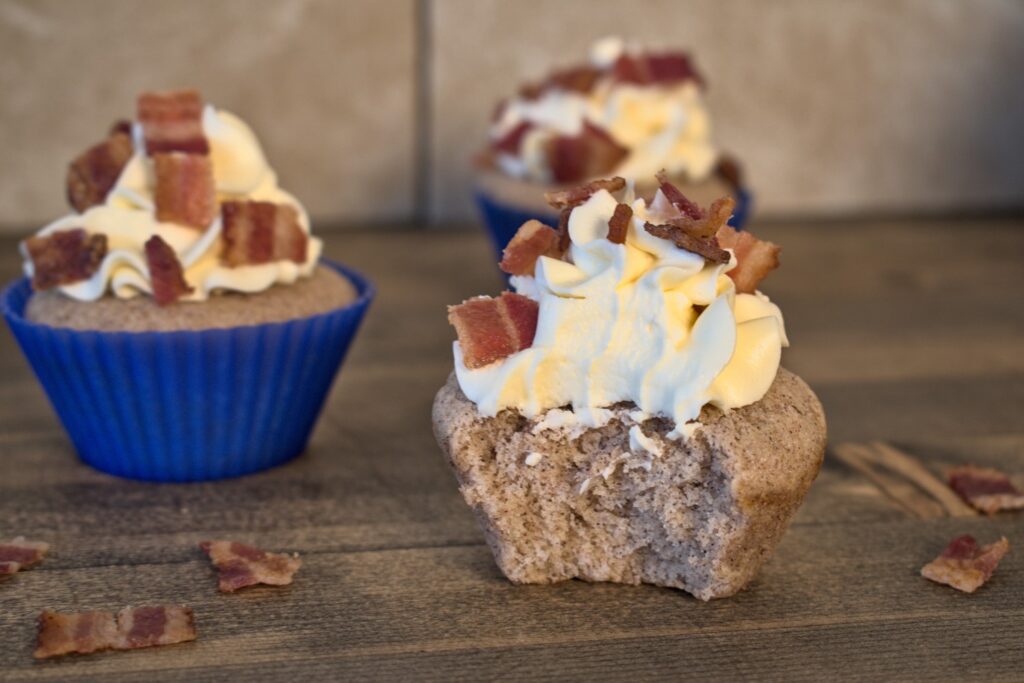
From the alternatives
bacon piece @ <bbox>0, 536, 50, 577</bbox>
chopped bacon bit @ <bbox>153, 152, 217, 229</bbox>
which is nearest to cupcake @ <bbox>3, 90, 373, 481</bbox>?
chopped bacon bit @ <bbox>153, 152, 217, 229</bbox>

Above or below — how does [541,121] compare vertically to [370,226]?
above

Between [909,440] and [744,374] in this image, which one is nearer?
[744,374]

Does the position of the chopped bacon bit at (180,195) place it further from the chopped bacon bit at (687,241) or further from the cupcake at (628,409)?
the chopped bacon bit at (687,241)

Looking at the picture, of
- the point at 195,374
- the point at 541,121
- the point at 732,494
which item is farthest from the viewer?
the point at 541,121

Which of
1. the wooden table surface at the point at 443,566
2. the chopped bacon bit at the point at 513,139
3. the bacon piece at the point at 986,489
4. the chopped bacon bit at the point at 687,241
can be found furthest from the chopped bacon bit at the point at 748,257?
the chopped bacon bit at the point at 513,139

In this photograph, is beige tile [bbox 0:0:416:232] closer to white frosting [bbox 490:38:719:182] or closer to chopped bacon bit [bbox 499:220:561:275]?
white frosting [bbox 490:38:719:182]

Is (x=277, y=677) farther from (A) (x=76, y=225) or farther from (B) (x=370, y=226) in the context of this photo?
(B) (x=370, y=226)

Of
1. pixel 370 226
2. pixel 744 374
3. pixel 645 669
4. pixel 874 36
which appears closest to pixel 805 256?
pixel 874 36
